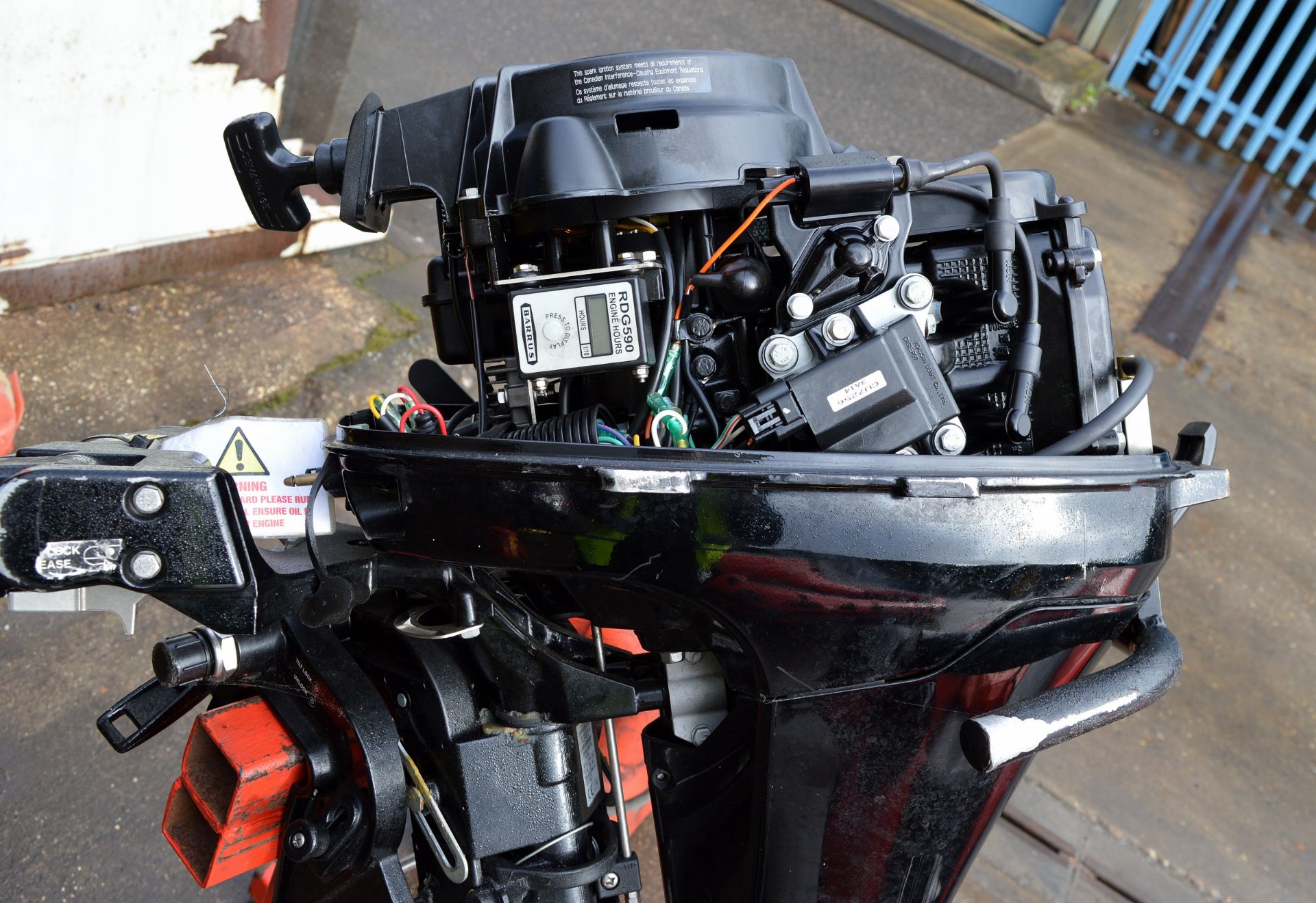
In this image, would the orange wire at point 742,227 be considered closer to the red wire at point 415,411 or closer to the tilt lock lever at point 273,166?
the red wire at point 415,411

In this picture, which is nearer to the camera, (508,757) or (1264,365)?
(508,757)

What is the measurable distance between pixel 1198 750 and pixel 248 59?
137 inches

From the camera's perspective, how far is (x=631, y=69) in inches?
46.0

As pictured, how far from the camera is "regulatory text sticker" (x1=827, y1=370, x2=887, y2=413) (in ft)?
3.56

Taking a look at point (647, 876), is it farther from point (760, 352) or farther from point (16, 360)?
point (16, 360)

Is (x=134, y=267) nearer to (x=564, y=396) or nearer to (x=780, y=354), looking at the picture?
(x=564, y=396)

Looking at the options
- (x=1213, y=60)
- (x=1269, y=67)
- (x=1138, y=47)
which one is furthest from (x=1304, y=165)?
(x=1138, y=47)

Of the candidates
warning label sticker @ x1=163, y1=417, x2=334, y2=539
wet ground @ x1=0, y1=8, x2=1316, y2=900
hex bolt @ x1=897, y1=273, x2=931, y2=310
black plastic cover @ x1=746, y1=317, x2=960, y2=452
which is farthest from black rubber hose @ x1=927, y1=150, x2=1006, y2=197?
wet ground @ x1=0, y1=8, x2=1316, y2=900

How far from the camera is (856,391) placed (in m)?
1.09

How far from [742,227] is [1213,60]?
6218mm

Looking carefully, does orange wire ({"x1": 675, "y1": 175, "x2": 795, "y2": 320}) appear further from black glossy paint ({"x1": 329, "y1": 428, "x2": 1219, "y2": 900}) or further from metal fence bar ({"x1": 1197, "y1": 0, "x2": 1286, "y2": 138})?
metal fence bar ({"x1": 1197, "y1": 0, "x2": 1286, "y2": 138})

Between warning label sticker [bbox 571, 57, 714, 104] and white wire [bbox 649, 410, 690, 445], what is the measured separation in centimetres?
37

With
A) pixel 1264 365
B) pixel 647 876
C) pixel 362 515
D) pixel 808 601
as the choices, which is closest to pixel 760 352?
pixel 808 601

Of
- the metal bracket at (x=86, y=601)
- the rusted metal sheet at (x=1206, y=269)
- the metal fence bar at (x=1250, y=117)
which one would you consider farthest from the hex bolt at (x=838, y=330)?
the metal fence bar at (x=1250, y=117)
